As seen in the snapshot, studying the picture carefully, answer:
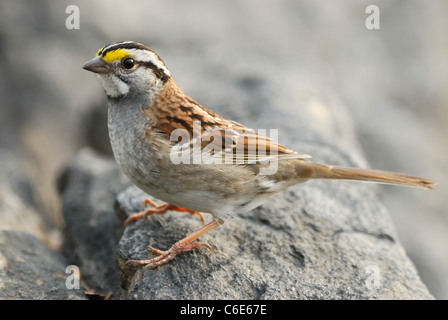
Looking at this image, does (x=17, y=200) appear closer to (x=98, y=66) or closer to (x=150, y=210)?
(x=150, y=210)

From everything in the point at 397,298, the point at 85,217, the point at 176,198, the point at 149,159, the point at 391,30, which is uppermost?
the point at 391,30

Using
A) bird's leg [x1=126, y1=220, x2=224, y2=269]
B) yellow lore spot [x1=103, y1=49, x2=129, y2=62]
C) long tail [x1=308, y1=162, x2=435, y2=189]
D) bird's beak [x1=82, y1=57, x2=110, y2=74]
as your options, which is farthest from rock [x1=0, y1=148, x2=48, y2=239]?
long tail [x1=308, y1=162, x2=435, y2=189]

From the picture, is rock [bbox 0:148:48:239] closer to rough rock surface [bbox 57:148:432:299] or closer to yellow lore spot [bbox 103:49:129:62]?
rough rock surface [bbox 57:148:432:299]

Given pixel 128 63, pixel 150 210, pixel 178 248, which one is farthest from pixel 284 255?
pixel 128 63

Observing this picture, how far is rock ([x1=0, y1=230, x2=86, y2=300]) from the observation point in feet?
13.6

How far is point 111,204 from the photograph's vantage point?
17.8 feet

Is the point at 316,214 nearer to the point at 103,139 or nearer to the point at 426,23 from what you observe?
the point at 103,139

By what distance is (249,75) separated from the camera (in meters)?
7.60

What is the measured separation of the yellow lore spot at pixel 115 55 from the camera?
4184 millimetres

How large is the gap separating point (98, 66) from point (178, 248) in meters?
1.50

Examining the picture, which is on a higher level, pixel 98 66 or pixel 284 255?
pixel 98 66

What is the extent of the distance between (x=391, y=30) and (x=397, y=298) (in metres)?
7.99

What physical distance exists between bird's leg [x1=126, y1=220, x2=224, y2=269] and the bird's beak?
138cm
